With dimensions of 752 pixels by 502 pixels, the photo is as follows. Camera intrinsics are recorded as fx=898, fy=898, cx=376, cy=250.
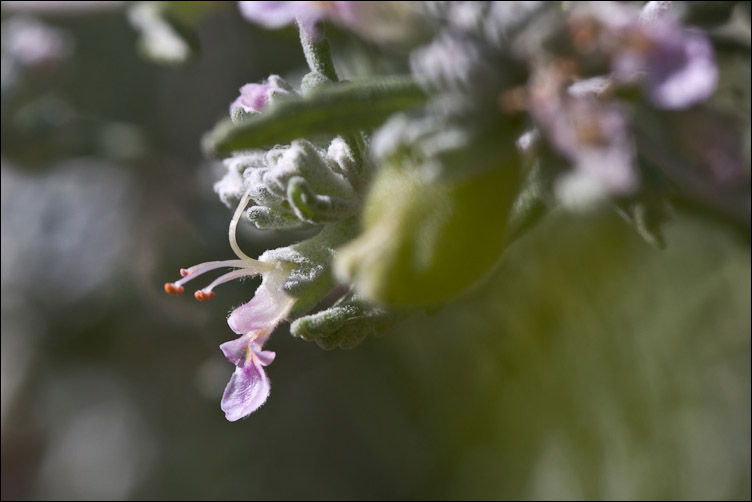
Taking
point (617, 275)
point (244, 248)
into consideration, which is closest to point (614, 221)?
point (617, 275)

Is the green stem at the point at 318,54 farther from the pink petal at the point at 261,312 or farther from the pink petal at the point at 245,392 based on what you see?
the pink petal at the point at 245,392

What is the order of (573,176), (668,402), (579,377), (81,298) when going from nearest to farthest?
(573,176) < (668,402) < (579,377) < (81,298)

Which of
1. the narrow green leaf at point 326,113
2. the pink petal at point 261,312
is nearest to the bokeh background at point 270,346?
the pink petal at point 261,312

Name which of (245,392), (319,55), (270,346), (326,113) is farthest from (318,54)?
(270,346)

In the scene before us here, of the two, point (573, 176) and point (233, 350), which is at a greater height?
point (573, 176)

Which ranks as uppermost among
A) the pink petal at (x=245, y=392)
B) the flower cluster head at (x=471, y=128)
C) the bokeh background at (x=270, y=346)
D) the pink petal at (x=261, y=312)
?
the flower cluster head at (x=471, y=128)

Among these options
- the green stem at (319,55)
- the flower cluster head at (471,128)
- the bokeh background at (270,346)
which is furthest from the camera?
the bokeh background at (270,346)

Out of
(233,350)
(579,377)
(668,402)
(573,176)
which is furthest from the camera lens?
(579,377)

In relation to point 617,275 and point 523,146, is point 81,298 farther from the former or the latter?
point 523,146
